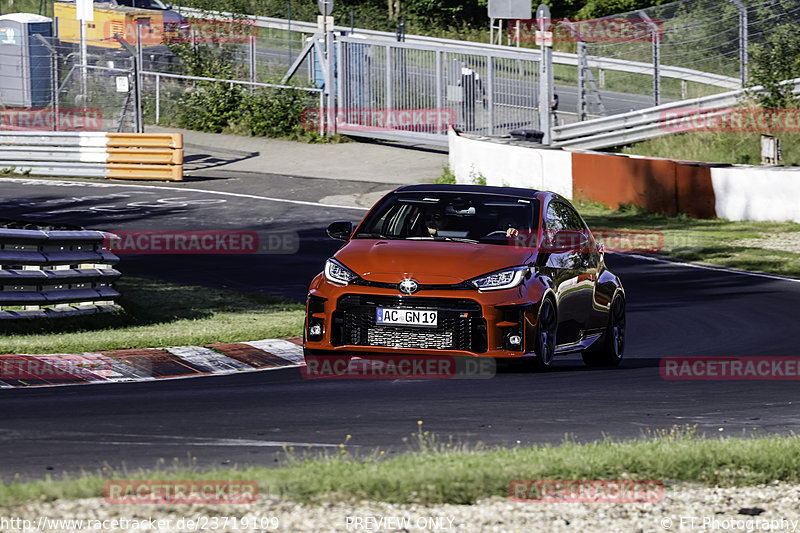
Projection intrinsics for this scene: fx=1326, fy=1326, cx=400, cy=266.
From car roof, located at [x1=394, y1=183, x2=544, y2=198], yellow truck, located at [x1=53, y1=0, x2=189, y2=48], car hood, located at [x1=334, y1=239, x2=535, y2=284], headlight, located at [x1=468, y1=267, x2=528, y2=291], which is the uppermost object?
yellow truck, located at [x1=53, y1=0, x2=189, y2=48]

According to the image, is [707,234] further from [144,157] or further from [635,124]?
[144,157]

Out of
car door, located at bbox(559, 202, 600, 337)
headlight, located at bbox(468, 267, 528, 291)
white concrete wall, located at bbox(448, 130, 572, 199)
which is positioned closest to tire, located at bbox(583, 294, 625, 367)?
car door, located at bbox(559, 202, 600, 337)

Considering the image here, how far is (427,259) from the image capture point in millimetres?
10156

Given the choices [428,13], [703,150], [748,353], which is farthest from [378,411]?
[428,13]

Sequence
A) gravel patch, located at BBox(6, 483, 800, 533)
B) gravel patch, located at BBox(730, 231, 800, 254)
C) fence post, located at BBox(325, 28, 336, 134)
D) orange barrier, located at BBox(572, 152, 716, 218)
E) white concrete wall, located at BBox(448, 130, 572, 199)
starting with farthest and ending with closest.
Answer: fence post, located at BBox(325, 28, 336, 134)
white concrete wall, located at BBox(448, 130, 572, 199)
orange barrier, located at BBox(572, 152, 716, 218)
gravel patch, located at BBox(730, 231, 800, 254)
gravel patch, located at BBox(6, 483, 800, 533)

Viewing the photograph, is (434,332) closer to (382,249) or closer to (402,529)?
(382,249)

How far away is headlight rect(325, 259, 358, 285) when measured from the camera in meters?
10.1

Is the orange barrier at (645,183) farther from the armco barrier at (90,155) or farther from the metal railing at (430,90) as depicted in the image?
the armco barrier at (90,155)

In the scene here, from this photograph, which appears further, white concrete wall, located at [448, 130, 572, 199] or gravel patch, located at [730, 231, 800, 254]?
white concrete wall, located at [448, 130, 572, 199]

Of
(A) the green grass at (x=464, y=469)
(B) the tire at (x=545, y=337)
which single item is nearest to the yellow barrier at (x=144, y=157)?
(B) the tire at (x=545, y=337)

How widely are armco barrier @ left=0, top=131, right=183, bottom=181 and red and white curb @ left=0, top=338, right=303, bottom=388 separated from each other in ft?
63.3

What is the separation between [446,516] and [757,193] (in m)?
20.0

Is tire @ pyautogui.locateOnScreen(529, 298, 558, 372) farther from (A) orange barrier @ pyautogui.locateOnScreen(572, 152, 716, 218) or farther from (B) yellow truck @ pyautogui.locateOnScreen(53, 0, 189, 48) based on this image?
(B) yellow truck @ pyautogui.locateOnScreen(53, 0, 189, 48)

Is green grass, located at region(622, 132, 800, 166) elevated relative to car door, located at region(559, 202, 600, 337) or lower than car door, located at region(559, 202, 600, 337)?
elevated
